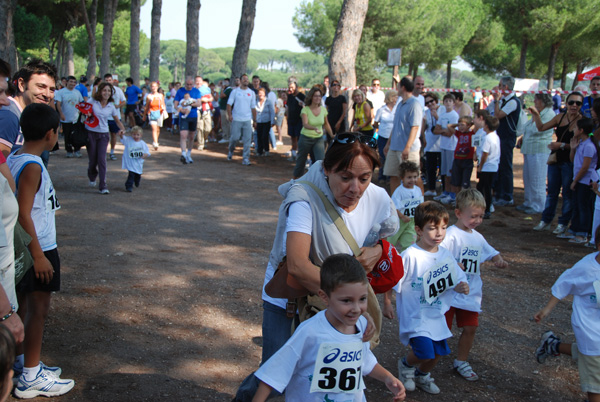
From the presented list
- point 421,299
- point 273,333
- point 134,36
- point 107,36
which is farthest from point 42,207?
point 107,36

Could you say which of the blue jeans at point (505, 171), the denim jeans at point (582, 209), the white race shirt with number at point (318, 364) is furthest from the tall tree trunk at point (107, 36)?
the white race shirt with number at point (318, 364)

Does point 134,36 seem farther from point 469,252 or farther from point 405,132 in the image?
point 469,252

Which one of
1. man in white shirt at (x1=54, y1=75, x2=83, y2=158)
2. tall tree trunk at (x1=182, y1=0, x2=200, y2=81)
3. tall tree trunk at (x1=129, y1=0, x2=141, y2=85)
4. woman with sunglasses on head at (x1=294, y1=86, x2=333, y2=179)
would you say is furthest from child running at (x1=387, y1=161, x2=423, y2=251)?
tall tree trunk at (x1=129, y1=0, x2=141, y2=85)

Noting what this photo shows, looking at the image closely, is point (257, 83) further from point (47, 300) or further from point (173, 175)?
point (47, 300)

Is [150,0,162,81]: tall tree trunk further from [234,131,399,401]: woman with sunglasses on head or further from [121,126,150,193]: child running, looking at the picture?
[234,131,399,401]: woman with sunglasses on head

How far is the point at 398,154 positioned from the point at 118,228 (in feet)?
14.5

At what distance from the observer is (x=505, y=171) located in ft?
35.9

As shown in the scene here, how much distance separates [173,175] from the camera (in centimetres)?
1286

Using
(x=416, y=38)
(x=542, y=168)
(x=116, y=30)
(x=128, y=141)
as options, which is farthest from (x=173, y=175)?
(x=116, y=30)

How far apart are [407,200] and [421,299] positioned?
2.26 meters

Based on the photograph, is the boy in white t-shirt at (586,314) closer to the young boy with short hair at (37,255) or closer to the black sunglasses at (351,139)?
the black sunglasses at (351,139)

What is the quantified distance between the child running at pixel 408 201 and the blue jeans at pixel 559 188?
12.4 ft

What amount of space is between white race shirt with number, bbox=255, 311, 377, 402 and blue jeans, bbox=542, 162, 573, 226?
729 cm

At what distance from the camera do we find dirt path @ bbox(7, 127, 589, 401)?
420 centimetres
